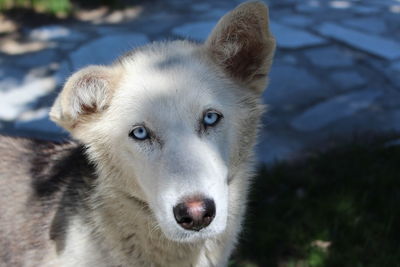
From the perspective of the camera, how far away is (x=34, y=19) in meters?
7.91

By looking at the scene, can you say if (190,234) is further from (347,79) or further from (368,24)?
(368,24)

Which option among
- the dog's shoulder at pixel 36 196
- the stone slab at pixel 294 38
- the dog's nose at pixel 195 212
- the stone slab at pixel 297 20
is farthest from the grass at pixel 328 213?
the stone slab at pixel 297 20

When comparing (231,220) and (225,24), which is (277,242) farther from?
(225,24)

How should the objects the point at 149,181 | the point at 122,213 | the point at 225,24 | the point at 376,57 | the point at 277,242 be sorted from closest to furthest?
the point at 149,181
the point at 225,24
the point at 122,213
the point at 277,242
the point at 376,57

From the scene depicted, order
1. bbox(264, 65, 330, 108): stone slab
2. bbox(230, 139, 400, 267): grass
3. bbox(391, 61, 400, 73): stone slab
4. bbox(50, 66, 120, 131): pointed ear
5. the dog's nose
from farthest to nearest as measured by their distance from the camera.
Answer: bbox(391, 61, 400, 73): stone slab < bbox(264, 65, 330, 108): stone slab < bbox(230, 139, 400, 267): grass < bbox(50, 66, 120, 131): pointed ear < the dog's nose

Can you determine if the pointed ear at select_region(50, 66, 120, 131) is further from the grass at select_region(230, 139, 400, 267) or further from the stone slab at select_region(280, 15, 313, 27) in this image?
the stone slab at select_region(280, 15, 313, 27)

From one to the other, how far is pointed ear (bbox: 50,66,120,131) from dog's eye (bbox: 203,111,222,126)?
1.65ft

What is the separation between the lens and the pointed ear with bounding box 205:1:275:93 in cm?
263

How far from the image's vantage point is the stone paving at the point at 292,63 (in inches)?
212

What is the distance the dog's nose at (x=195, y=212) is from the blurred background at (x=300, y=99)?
1631mm

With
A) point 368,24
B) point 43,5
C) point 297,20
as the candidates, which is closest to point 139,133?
point 297,20

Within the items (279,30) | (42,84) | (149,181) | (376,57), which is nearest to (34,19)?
(42,84)

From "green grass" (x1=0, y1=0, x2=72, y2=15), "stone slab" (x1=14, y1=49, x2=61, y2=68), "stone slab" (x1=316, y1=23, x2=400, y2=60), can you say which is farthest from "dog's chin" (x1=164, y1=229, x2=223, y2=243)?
"green grass" (x1=0, y1=0, x2=72, y2=15)

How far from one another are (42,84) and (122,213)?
3.72m
